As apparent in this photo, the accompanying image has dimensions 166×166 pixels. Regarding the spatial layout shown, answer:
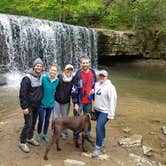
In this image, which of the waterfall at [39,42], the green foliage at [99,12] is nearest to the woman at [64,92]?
the waterfall at [39,42]

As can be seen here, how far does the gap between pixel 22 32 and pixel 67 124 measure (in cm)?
1195

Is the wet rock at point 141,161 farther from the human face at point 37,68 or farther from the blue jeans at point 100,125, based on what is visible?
the human face at point 37,68

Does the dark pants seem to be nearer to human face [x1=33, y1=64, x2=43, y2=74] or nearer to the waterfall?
human face [x1=33, y1=64, x2=43, y2=74]

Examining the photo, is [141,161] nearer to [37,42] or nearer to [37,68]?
[37,68]

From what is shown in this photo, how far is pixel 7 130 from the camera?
7.44 metres

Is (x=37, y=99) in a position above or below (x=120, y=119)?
above

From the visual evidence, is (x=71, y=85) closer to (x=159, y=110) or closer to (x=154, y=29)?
(x=159, y=110)

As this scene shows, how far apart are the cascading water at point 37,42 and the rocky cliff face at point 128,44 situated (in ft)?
2.95

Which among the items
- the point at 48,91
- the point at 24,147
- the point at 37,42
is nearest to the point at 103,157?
the point at 24,147

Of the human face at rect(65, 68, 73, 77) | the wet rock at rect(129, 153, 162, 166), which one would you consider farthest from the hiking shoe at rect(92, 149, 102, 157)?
the human face at rect(65, 68, 73, 77)

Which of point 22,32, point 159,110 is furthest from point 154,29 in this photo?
point 159,110

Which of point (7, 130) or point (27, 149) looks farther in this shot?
point (7, 130)

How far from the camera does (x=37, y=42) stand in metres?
18.0

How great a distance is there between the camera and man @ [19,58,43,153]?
233 inches
